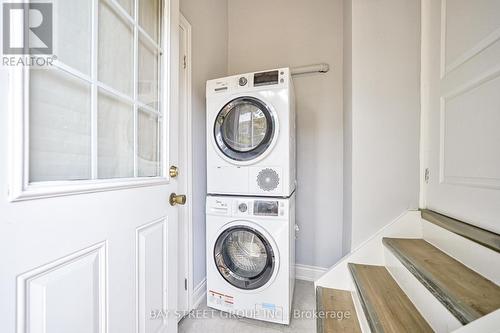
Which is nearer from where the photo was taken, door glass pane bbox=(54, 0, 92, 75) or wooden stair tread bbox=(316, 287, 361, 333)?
door glass pane bbox=(54, 0, 92, 75)

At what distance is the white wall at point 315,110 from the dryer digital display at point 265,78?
0.82 metres

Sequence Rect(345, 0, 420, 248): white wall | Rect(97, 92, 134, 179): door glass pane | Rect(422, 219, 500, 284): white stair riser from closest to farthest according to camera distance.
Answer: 1. Rect(97, 92, 134, 179): door glass pane
2. Rect(422, 219, 500, 284): white stair riser
3. Rect(345, 0, 420, 248): white wall

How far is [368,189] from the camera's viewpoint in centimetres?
162

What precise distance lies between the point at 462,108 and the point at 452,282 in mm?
913

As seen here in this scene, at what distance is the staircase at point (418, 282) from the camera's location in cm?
76

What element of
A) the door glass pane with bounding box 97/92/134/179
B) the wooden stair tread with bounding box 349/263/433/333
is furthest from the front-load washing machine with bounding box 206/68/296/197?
the door glass pane with bounding box 97/92/134/179

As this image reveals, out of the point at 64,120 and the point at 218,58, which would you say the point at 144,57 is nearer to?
the point at 64,120

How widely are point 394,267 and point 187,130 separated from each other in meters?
1.68

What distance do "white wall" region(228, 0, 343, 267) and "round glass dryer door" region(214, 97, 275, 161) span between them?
0.79m

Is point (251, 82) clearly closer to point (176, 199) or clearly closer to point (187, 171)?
point (187, 171)

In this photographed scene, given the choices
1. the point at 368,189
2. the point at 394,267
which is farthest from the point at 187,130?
the point at 394,267

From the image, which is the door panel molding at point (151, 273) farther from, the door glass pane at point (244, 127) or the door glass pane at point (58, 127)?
the door glass pane at point (244, 127)

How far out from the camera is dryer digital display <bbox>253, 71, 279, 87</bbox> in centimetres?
148

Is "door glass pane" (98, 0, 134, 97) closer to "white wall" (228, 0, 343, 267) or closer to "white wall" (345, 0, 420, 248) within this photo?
"white wall" (345, 0, 420, 248)
